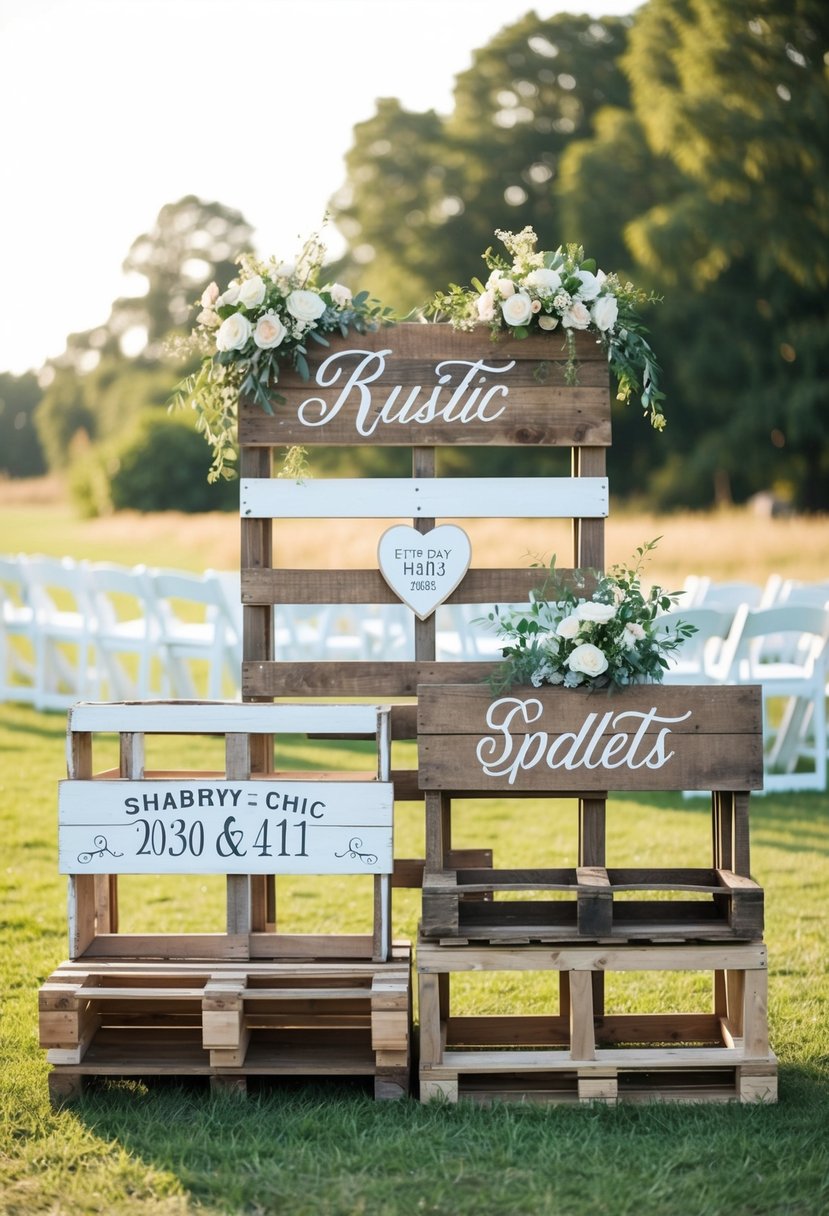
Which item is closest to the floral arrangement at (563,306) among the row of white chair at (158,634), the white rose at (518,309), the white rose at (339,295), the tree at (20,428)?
the white rose at (518,309)

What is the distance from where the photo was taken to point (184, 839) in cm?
346

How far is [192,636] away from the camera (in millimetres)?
8961

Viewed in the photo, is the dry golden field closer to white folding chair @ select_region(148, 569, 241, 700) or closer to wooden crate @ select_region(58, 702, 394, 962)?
white folding chair @ select_region(148, 569, 241, 700)

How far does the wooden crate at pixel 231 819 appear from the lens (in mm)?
3443

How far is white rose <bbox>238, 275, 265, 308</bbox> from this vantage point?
3.81 metres

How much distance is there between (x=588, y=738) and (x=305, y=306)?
148 cm

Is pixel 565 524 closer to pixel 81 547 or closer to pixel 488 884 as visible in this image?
pixel 81 547

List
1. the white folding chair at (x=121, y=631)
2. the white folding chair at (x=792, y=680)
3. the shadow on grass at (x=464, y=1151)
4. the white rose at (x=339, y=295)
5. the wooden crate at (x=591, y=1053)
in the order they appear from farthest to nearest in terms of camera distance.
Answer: the white folding chair at (x=121, y=631) < the white folding chair at (x=792, y=680) < the white rose at (x=339, y=295) < the wooden crate at (x=591, y=1053) < the shadow on grass at (x=464, y=1151)

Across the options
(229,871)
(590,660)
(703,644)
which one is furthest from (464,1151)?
(703,644)

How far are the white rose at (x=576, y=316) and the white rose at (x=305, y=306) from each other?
2.33 ft

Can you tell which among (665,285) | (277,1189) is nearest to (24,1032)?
(277,1189)

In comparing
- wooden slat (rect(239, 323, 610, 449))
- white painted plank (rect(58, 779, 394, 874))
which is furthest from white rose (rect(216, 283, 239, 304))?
white painted plank (rect(58, 779, 394, 874))

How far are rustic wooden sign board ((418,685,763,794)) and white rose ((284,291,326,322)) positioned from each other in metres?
1.15

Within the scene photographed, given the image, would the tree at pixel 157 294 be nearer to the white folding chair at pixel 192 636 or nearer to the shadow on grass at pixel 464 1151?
the white folding chair at pixel 192 636
